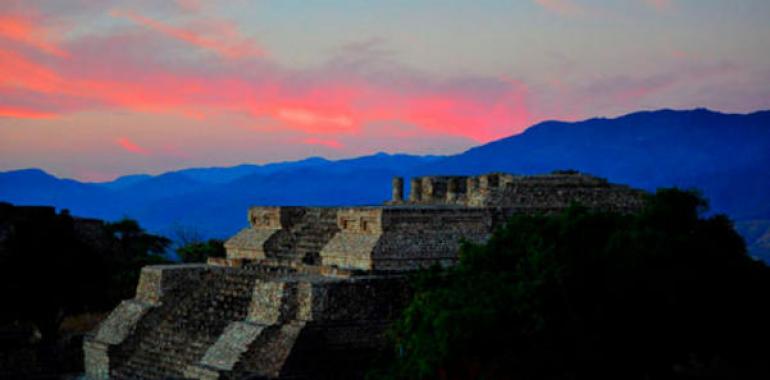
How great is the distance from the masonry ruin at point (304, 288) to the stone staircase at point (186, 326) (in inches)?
1.5

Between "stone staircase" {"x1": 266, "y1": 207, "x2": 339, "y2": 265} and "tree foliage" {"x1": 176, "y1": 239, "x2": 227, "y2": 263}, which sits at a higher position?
"stone staircase" {"x1": 266, "y1": 207, "x2": 339, "y2": 265}

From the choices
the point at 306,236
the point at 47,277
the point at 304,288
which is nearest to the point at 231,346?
the point at 304,288

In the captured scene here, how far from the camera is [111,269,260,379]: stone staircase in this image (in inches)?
1117

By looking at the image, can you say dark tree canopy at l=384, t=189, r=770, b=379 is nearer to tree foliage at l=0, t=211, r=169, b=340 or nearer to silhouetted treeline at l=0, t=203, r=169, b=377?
silhouetted treeline at l=0, t=203, r=169, b=377

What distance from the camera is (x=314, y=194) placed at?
192000mm

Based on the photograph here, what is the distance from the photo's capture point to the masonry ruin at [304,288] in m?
25.1

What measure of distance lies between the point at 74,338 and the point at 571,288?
61.4ft

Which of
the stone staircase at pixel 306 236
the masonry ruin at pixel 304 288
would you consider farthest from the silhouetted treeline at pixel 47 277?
the stone staircase at pixel 306 236

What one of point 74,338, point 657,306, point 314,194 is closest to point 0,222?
point 74,338

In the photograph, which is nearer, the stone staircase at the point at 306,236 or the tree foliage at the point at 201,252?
the stone staircase at the point at 306,236

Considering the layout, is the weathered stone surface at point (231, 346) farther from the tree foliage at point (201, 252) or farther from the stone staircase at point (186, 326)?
the tree foliage at point (201, 252)

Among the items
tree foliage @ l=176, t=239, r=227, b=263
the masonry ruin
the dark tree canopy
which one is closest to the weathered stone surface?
the masonry ruin

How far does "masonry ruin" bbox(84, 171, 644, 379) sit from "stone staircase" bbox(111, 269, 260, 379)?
4 centimetres

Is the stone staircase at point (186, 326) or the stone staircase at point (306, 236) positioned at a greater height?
the stone staircase at point (306, 236)
